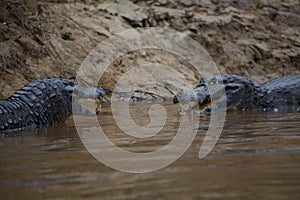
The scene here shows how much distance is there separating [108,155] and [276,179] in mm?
725

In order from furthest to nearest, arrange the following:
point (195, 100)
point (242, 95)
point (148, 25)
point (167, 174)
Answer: point (148, 25)
point (242, 95)
point (195, 100)
point (167, 174)

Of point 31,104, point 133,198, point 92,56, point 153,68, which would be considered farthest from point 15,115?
point 153,68

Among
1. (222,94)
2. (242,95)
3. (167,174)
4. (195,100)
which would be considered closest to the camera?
(167,174)

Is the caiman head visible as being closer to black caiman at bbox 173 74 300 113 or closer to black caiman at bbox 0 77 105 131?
black caiman at bbox 173 74 300 113

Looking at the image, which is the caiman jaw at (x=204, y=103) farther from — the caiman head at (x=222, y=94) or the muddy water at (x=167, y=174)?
the muddy water at (x=167, y=174)

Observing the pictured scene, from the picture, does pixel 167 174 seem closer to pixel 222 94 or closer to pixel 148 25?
pixel 222 94

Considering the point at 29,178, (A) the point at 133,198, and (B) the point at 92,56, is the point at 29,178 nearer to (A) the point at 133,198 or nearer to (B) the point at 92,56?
(A) the point at 133,198

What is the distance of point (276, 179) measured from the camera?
1.08 m

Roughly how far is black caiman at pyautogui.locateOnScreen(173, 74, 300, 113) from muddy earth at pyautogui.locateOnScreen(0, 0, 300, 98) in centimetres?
244

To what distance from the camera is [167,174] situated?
3.94ft

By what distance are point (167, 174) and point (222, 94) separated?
9.69ft

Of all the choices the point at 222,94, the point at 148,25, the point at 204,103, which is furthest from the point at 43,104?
the point at 148,25

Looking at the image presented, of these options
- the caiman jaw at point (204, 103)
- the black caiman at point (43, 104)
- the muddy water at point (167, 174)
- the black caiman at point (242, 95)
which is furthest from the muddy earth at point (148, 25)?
the muddy water at point (167, 174)

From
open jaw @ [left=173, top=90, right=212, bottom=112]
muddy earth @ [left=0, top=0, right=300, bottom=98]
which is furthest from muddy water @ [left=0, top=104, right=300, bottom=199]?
muddy earth @ [left=0, top=0, right=300, bottom=98]
